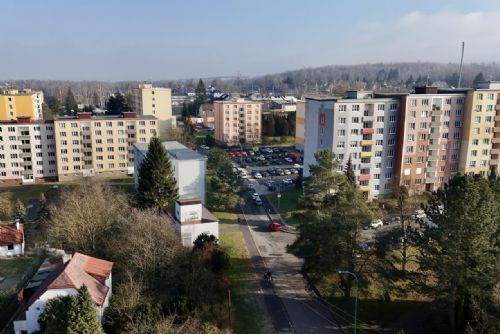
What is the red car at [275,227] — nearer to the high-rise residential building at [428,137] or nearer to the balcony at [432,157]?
the high-rise residential building at [428,137]

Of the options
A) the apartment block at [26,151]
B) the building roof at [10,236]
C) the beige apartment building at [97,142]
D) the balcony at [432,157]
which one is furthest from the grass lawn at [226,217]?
the apartment block at [26,151]

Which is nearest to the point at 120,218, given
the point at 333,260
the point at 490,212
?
the point at 333,260

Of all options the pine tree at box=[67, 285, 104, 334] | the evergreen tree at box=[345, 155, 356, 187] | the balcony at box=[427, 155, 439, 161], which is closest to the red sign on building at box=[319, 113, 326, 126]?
the evergreen tree at box=[345, 155, 356, 187]

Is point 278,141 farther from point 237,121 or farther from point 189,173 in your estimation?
point 189,173

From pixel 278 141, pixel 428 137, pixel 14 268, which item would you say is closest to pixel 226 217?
pixel 14 268

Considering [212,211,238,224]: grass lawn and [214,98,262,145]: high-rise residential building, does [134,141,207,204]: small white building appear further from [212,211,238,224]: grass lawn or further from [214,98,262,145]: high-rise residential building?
[214,98,262,145]: high-rise residential building
